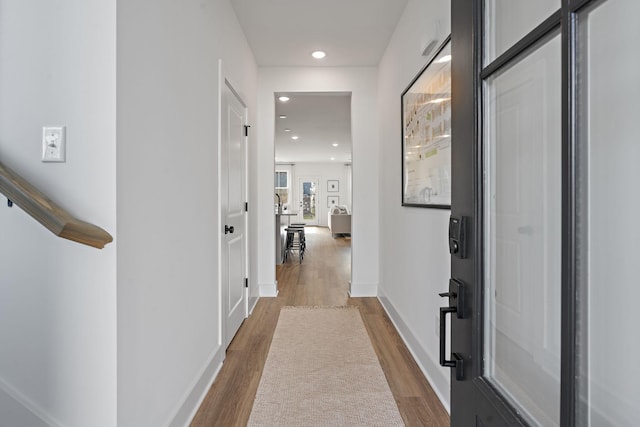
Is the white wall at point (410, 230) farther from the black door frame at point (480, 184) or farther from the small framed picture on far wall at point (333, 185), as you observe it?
the small framed picture on far wall at point (333, 185)

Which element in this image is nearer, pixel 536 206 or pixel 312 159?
pixel 536 206

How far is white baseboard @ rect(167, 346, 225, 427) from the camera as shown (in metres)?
1.72

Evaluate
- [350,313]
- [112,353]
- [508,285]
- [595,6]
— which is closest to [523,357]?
[508,285]

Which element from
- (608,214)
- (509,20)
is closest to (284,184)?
(509,20)

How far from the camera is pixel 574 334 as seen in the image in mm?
533

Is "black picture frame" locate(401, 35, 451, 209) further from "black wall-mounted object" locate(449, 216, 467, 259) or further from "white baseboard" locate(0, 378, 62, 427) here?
"white baseboard" locate(0, 378, 62, 427)

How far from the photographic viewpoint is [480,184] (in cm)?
80

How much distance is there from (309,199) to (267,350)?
1187 centimetres

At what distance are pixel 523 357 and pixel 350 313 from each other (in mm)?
2953

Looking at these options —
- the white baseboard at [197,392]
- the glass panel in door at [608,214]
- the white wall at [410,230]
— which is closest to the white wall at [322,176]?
the white wall at [410,230]

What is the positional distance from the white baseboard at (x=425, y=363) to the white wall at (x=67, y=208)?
1.54m

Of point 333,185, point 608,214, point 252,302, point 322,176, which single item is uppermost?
point 322,176

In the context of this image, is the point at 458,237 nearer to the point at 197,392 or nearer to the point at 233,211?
the point at 197,392

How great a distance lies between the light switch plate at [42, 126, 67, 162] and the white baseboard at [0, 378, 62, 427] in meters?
0.76
